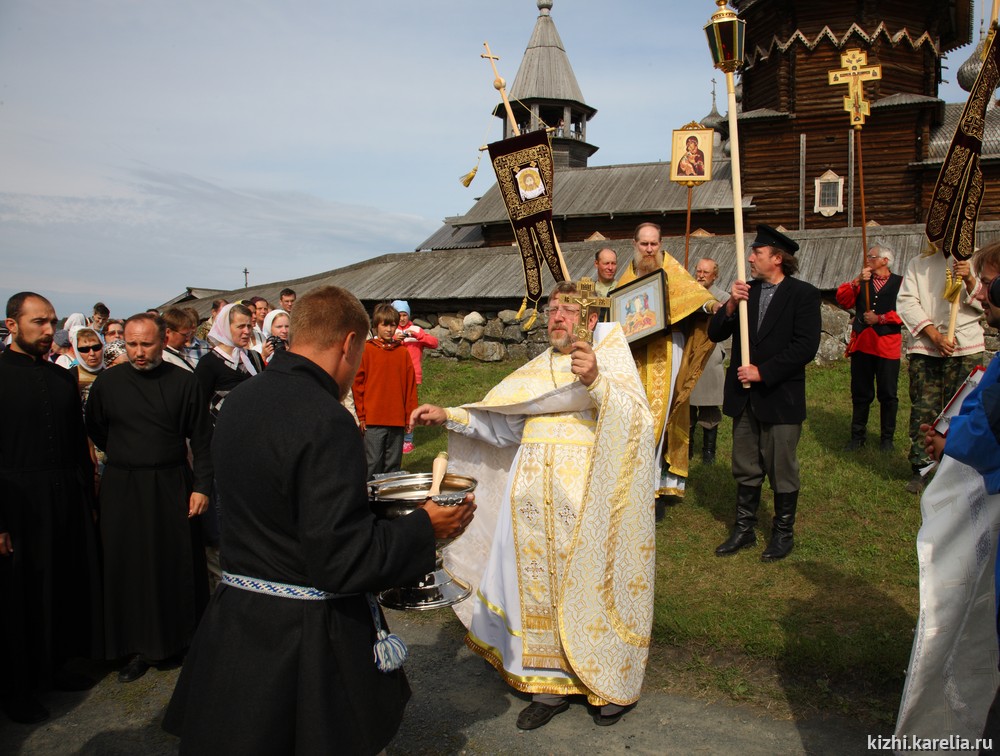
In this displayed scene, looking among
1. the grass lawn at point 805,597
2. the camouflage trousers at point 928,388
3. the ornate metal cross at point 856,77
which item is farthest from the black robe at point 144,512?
the ornate metal cross at point 856,77

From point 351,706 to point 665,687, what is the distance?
241 cm

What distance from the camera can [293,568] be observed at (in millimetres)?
2209

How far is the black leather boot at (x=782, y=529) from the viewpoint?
563cm

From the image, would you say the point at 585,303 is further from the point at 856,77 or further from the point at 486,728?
the point at 856,77

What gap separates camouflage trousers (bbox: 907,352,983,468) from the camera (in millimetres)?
6902

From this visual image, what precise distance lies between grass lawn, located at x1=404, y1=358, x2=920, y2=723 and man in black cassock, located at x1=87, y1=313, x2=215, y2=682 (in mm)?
2751

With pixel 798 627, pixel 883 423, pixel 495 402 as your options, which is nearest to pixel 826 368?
pixel 883 423

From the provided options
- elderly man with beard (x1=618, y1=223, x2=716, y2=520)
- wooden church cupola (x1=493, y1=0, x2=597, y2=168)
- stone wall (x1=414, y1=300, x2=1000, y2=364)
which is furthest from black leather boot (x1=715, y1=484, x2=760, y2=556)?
wooden church cupola (x1=493, y1=0, x2=597, y2=168)

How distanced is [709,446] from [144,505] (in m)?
5.65

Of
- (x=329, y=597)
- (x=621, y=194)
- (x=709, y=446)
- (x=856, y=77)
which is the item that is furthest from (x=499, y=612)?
(x=621, y=194)

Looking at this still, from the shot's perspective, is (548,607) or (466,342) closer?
(548,607)

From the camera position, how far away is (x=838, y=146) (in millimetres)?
25719

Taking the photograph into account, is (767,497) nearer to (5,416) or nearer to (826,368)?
(5,416)

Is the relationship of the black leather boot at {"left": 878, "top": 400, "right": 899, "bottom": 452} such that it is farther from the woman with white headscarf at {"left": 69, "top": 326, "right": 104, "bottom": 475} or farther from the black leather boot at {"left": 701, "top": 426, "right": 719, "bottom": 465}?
the woman with white headscarf at {"left": 69, "top": 326, "right": 104, "bottom": 475}
